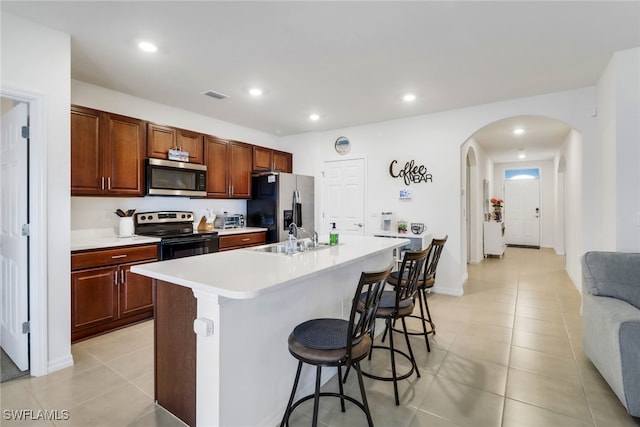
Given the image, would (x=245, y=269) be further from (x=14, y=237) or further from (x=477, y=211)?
(x=477, y=211)

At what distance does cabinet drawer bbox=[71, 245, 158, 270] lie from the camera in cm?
281

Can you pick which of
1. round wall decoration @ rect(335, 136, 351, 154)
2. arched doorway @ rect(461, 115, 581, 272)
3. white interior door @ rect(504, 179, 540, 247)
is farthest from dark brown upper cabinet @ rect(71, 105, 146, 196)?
white interior door @ rect(504, 179, 540, 247)

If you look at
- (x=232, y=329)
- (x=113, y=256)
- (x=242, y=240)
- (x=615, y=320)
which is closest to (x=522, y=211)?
(x=615, y=320)

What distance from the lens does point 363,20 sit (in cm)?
225

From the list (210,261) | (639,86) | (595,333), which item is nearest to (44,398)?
(210,261)

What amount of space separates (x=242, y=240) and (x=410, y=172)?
8.87ft

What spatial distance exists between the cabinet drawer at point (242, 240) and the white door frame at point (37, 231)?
200cm

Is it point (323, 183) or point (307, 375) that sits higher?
point (323, 183)

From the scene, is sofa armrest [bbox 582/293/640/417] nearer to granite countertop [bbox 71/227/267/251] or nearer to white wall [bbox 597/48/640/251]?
white wall [bbox 597/48/640/251]

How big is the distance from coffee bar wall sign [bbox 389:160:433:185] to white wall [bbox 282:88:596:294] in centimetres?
7

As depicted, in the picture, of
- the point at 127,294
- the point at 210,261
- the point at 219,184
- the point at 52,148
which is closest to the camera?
the point at 210,261

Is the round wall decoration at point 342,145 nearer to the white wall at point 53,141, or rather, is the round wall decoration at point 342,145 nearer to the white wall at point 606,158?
the white wall at point 606,158

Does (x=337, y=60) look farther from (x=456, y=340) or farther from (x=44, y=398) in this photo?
(x=44, y=398)

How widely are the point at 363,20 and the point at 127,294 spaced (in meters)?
3.34
